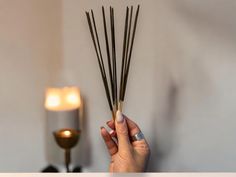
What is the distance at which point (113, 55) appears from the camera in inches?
38.1

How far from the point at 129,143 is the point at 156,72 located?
28cm

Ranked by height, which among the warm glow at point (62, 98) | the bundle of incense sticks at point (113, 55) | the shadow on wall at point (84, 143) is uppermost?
the bundle of incense sticks at point (113, 55)

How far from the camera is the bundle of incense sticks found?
94 centimetres

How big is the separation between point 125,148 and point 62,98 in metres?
0.30

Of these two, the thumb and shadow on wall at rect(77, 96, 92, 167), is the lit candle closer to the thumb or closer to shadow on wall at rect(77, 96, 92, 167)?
shadow on wall at rect(77, 96, 92, 167)

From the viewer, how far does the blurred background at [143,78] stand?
999 millimetres

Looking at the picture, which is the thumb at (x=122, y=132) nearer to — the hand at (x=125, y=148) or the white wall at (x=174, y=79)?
the hand at (x=125, y=148)

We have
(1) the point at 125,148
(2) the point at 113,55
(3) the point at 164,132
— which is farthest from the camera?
(3) the point at 164,132

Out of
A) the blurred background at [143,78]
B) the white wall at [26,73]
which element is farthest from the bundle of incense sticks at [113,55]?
the white wall at [26,73]

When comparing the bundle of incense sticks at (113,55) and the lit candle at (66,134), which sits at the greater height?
the bundle of incense sticks at (113,55)

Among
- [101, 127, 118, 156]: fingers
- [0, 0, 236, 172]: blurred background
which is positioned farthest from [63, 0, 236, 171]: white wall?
[101, 127, 118, 156]: fingers

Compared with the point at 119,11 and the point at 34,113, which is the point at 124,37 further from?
the point at 34,113

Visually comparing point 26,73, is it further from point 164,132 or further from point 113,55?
point 164,132

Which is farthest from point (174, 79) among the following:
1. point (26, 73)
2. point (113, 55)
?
point (26, 73)
